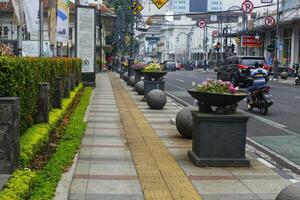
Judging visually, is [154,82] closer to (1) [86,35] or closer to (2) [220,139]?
(1) [86,35]

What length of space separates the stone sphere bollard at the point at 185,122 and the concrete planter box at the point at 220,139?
2.52 m

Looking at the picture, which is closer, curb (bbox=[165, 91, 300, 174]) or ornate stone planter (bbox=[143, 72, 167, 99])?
curb (bbox=[165, 91, 300, 174])

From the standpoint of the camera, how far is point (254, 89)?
18422mm

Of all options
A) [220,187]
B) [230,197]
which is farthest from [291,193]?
[220,187]

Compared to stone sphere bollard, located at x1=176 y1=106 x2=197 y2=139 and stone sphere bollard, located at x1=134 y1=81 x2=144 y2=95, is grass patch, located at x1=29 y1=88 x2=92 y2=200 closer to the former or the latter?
stone sphere bollard, located at x1=176 y1=106 x2=197 y2=139

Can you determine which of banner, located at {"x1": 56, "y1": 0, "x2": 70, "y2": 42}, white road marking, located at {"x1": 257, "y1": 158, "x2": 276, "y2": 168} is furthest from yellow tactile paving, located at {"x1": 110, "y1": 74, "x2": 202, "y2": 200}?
banner, located at {"x1": 56, "y1": 0, "x2": 70, "y2": 42}

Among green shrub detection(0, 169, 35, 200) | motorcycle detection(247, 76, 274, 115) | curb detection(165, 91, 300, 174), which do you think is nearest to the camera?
green shrub detection(0, 169, 35, 200)

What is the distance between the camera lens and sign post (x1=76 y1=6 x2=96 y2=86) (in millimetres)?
30500

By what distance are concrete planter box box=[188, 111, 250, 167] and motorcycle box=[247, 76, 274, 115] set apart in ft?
29.9

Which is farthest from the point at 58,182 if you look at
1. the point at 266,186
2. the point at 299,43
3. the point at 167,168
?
the point at 299,43

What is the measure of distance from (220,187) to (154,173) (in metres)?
1.15

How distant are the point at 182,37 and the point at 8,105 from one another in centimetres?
13019

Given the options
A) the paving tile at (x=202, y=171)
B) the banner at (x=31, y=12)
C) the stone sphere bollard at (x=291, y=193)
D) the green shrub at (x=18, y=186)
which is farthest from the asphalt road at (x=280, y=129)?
the banner at (x=31, y=12)

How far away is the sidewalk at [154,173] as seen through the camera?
707 cm
